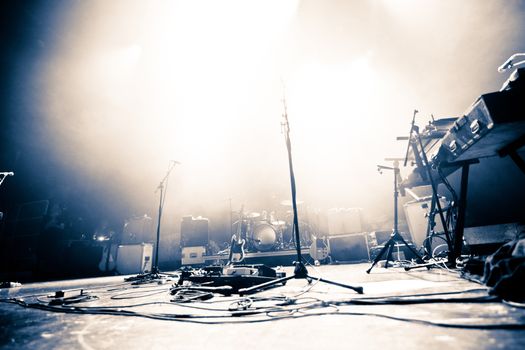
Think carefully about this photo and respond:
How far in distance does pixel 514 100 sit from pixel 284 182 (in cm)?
1371

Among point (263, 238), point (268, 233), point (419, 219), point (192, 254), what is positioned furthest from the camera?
point (192, 254)

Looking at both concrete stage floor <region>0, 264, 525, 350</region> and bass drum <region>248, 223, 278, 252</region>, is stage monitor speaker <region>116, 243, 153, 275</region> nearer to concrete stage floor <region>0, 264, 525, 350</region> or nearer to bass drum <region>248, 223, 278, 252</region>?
bass drum <region>248, 223, 278, 252</region>

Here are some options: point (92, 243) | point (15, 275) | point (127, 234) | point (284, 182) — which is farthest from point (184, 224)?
point (15, 275)

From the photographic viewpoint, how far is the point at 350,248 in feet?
28.2

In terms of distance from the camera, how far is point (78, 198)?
46.0 feet

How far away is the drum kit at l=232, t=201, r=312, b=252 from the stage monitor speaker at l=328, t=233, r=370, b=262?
160 cm

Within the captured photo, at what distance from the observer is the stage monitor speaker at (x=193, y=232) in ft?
39.2

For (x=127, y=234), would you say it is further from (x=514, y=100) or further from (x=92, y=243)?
(x=514, y=100)

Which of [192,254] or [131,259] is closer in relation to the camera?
[131,259]

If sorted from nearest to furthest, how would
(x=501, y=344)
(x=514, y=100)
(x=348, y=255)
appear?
(x=501, y=344) → (x=514, y=100) → (x=348, y=255)

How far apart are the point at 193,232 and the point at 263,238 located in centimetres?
440

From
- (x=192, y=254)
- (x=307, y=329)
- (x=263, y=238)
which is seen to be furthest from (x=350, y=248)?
(x=307, y=329)

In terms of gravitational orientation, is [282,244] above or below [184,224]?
below

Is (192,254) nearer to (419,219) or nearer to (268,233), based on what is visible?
(268,233)
